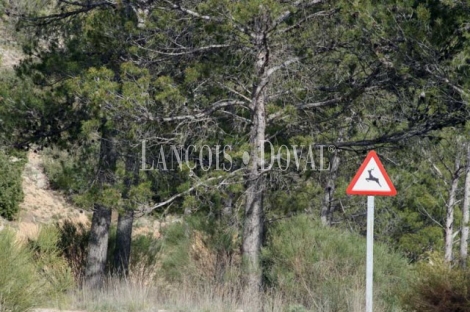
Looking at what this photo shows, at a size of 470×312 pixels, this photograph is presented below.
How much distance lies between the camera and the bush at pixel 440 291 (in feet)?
33.3

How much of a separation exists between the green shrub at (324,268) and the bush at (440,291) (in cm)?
198

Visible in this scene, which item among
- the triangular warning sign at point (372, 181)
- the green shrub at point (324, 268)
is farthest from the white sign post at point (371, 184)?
the green shrub at point (324, 268)

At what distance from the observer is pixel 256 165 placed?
15.9m

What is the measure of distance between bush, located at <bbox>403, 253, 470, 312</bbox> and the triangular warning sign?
1.52 metres

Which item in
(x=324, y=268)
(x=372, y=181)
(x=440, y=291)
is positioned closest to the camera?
(x=372, y=181)

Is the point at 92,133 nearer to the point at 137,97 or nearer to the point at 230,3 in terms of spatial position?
the point at 137,97

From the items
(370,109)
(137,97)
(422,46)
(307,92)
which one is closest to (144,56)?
(137,97)

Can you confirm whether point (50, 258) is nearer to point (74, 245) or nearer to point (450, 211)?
point (74, 245)

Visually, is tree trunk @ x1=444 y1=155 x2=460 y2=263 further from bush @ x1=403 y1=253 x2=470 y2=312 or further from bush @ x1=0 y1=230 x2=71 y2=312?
bush @ x1=0 y1=230 x2=71 y2=312

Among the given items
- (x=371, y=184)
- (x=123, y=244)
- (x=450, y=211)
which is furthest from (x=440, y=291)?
(x=450, y=211)

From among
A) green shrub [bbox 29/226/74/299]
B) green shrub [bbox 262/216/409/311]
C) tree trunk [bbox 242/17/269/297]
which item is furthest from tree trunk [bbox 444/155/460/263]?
green shrub [bbox 29/226/74/299]

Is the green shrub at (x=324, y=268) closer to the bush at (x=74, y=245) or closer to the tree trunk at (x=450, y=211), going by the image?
the bush at (x=74, y=245)

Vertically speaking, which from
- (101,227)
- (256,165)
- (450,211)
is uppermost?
(450,211)

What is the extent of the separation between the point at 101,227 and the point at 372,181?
31.5 ft
